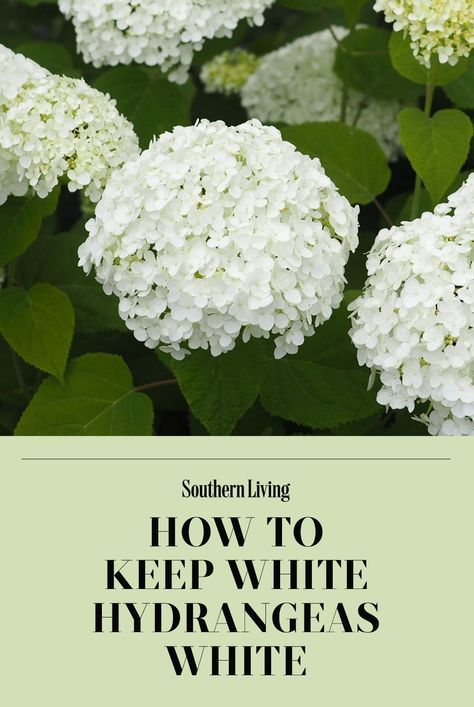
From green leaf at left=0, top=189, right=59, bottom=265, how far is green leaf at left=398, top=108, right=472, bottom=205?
2.47 ft

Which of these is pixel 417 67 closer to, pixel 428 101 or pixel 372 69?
pixel 428 101

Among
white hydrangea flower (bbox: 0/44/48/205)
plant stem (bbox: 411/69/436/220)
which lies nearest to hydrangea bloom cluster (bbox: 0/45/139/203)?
white hydrangea flower (bbox: 0/44/48/205)

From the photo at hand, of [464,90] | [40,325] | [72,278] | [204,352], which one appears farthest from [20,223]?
[464,90]

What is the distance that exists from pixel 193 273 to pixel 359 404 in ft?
1.99

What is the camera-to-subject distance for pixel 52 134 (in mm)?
1802

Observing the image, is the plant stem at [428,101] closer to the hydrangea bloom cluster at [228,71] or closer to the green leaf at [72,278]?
the green leaf at [72,278]

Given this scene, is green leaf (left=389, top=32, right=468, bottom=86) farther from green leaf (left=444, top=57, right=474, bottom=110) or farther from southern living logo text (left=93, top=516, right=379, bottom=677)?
southern living logo text (left=93, top=516, right=379, bottom=677)

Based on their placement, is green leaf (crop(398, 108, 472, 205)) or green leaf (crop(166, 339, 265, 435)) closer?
green leaf (crop(166, 339, 265, 435))

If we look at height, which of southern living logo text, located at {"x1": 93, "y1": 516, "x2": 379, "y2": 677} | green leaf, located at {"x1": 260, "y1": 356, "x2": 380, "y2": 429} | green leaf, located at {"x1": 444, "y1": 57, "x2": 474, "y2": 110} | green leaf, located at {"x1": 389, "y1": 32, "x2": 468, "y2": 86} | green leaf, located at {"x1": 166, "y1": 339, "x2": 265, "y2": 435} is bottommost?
southern living logo text, located at {"x1": 93, "y1": 516, "x2": 379, "y2": 677}

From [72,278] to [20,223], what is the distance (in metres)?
0.34

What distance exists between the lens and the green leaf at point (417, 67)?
81.3 inches

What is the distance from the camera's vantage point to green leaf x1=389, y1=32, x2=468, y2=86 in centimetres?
206

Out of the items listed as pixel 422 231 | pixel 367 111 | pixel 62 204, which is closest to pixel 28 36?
pixel 62 204

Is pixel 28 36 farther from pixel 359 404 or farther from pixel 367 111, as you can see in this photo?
pixel 359 404
